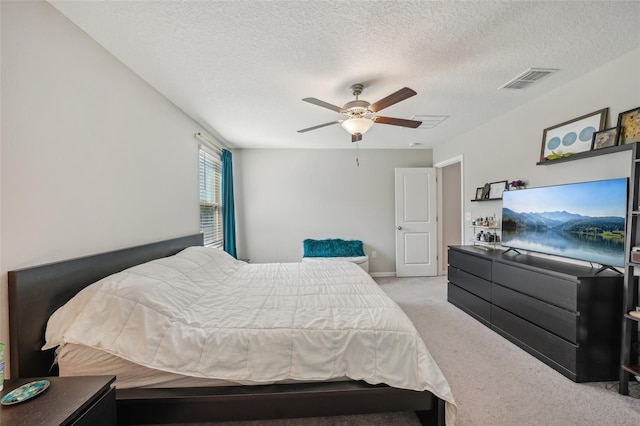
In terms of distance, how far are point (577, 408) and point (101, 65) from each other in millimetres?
3943

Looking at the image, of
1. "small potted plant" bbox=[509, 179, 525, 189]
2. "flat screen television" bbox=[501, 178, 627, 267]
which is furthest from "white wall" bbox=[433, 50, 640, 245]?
"flat screen television" bbox=[501, 178, 627, 267]

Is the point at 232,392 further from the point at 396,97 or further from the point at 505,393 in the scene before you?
the point at 396,97

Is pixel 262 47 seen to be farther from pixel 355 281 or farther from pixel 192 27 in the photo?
pixel 355 281

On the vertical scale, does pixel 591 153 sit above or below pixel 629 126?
below

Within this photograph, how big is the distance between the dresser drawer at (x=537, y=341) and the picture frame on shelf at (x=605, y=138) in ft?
5.20

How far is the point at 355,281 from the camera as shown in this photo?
226 cm

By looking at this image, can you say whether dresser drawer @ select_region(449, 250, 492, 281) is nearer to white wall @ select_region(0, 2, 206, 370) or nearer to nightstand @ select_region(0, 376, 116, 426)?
nightstand @ select_region(0, 376, 116, 426)

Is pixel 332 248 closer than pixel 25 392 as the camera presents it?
No

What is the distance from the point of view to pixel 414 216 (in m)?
4.78

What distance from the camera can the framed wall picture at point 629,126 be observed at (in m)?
1.83

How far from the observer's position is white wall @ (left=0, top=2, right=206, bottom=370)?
4.01 feet

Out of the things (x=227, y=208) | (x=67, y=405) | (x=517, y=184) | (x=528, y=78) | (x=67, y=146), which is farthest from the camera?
(x=227, y=208)

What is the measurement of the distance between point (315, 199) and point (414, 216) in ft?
6.33

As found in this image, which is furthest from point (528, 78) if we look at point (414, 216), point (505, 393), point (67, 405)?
point (67, 405)
